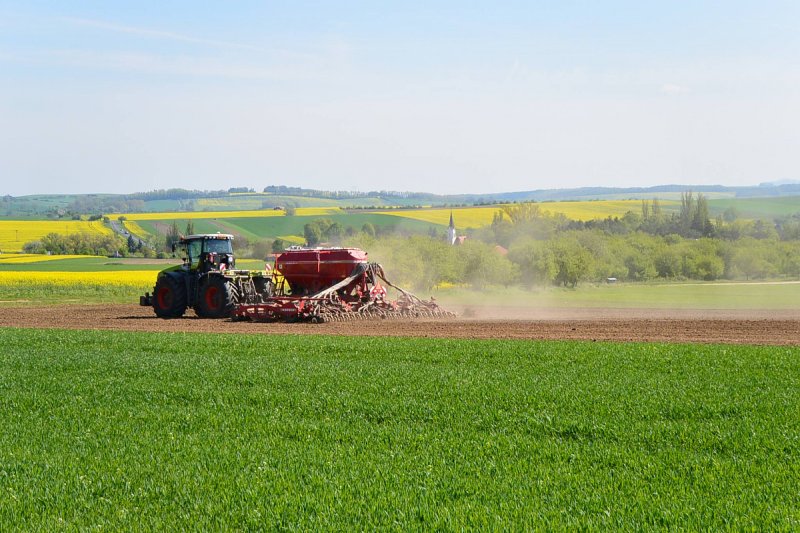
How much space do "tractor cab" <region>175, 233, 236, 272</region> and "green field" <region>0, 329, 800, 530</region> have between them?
13290 mm

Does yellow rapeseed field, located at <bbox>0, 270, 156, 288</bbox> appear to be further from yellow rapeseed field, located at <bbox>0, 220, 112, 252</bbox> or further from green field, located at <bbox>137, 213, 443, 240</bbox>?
green field, located at <bbox>137, 213, 443, 240</bbox>

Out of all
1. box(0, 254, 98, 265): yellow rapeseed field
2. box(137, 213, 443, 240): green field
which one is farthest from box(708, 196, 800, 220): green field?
box(0, 254, 98, 265): yellow rapeseed field

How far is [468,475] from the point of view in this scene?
407 inches

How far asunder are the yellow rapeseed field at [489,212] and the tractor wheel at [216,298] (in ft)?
294

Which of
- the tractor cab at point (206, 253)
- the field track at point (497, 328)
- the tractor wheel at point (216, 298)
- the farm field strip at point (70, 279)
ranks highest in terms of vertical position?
the tractor cab at point (206, 253)

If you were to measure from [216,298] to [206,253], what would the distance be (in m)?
1.82

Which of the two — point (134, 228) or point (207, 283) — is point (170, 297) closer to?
point (207, 283)

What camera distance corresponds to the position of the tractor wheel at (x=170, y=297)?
112 ft

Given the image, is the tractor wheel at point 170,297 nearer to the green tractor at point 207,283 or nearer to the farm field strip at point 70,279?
the green tractor at point 207,283

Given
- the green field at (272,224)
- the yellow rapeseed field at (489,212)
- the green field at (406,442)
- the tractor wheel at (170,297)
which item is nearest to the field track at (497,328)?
the tractor wheel at (170,297)

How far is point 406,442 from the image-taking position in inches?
474

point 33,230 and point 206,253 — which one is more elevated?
point 206,253

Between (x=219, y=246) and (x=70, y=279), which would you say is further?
(x=70, y=279)

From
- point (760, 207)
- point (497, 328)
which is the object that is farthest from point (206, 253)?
point (760, 207)
